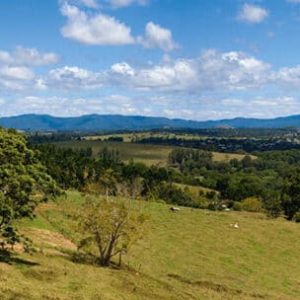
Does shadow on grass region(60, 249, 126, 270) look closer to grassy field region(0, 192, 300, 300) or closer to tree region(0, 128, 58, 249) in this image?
grassy field region(0, 192, 300, 300)

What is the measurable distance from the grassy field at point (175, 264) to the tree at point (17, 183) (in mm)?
4294

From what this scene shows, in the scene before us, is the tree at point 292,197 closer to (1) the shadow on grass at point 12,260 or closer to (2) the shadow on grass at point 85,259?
(2) the shadow on grass at point 85,259

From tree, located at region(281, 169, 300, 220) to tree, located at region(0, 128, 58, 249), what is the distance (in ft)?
279

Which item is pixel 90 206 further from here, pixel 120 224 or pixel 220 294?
pixel 220 294

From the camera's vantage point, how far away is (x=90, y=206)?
52250mm

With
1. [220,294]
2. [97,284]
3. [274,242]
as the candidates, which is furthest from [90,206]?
[274,242]

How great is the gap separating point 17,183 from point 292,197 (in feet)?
299

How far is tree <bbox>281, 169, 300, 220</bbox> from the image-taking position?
119 m

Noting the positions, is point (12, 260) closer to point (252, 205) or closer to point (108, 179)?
point (108, 179)

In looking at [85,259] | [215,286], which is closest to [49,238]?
[85,259]

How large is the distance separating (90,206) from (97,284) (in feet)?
39.1

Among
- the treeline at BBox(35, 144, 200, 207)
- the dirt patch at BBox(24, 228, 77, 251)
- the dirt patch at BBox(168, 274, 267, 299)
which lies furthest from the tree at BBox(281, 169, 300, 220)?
the dirt patch at BBox(168, 274, 267, 299)

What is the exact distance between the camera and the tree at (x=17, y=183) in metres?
40.2

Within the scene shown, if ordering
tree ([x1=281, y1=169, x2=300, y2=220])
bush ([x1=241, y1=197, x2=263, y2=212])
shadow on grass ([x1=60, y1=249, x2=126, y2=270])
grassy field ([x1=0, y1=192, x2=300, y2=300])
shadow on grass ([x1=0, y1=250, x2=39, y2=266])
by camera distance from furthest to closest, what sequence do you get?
1. bush ([x1=241, y1=197, x2=263, y2=212])
2. tree ([x1=281, y1=169, x2=300, y2=220])
3. shadow on grass ([x1=60, y1=249, x2=126, y2=270])
4. shadow on grass ([x1=0, y1=250, x2=39, y2=266])
5. grassy field ([x1=0, y1=192, x2=300, y2=300])
